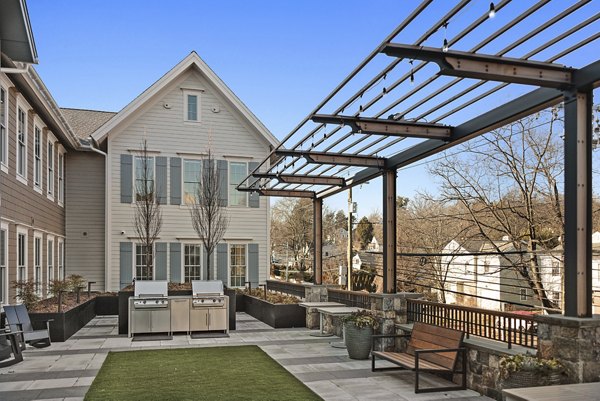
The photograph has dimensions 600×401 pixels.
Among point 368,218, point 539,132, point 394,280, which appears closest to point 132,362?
point 394,280

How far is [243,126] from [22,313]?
35.8ft

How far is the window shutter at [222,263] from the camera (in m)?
18.8

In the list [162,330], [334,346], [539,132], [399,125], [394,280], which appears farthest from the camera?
[539,132]

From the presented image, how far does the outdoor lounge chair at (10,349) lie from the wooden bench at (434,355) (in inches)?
224

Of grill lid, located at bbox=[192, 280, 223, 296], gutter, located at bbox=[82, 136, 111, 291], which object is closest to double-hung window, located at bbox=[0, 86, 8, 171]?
grill lid, located at bbox=[192, 280, 223, 296]

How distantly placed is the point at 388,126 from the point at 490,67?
2599 mm

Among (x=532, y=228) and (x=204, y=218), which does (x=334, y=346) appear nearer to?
(x=532, y=228)

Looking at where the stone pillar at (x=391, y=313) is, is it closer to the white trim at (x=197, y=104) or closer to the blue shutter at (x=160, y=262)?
the blue shutter at (x=160, y=262)

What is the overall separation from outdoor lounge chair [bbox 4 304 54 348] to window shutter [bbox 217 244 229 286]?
862 cm

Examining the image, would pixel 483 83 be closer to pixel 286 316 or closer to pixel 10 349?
pixel 10 349

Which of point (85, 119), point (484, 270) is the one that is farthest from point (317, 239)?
point (484, 270)

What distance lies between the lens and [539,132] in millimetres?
13500

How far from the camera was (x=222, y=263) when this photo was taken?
1888 cm

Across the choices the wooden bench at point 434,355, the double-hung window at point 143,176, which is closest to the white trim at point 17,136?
the double-hung window at point 143,176
